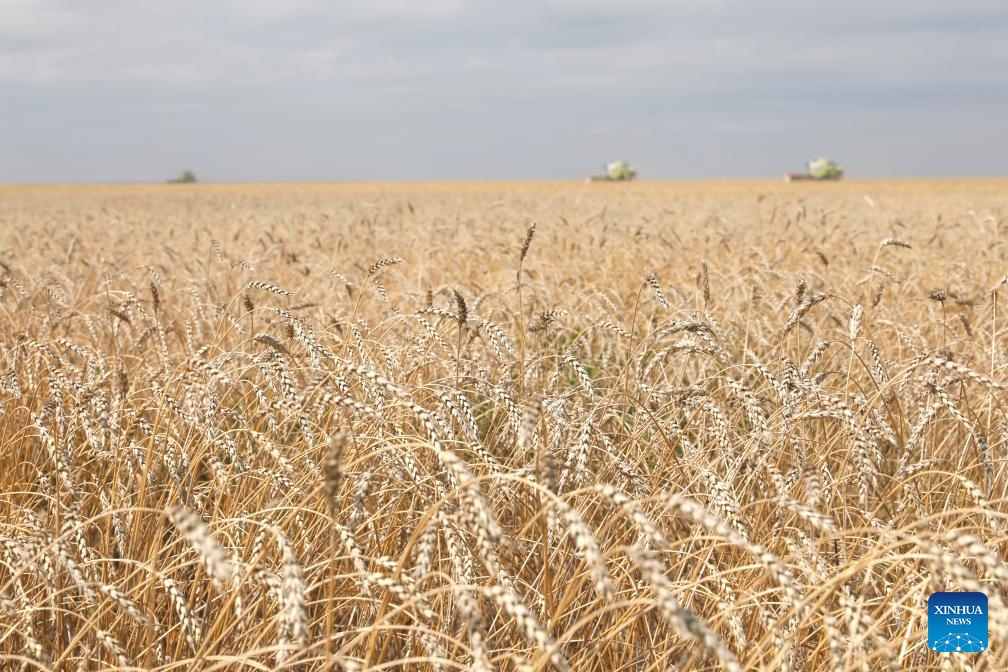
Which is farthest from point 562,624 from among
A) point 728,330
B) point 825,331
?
point 825,331

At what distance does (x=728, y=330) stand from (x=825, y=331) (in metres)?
0.52

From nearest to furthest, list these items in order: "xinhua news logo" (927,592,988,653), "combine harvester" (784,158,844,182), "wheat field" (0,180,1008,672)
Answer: "wheat field" (0,180,1008,672)
"xinhua news logo" (927,592,988,653)
"combine harvester" (784,158,844,182)

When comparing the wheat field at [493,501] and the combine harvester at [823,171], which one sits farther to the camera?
the combine harvester at [823,171]

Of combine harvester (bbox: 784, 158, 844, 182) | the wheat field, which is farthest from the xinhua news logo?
combine harvester (bbox: 784, 158, 844, 182)

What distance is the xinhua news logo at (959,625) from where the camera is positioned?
1.52 metres

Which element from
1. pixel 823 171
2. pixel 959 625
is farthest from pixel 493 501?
pixel 823 171

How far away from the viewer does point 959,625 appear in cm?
155

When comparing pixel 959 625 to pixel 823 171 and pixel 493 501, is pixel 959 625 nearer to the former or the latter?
pixel 493 501

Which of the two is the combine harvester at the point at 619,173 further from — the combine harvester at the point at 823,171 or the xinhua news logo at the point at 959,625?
the xinhua news logo at the point at 959,625

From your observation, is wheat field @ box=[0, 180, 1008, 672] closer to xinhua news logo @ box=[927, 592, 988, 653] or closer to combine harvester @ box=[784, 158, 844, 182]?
xinhua news logo @ box=[927, 592, 988, 653]

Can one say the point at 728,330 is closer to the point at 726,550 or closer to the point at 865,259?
the point at 726,550

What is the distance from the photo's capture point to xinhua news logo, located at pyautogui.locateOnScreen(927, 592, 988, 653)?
1.52 meters

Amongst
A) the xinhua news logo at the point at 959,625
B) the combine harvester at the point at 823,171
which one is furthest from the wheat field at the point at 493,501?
the combine harvester at the point at 823,171

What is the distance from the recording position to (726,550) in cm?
212
